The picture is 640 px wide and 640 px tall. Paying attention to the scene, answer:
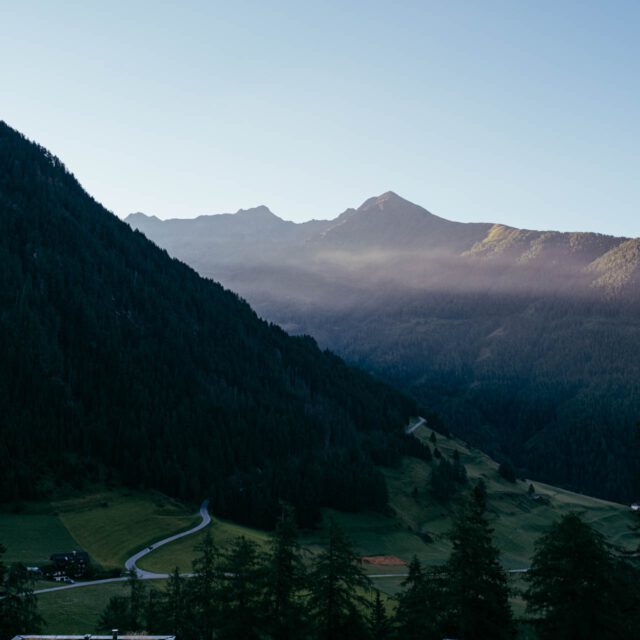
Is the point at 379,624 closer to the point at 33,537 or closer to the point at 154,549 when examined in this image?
the point at 154,549

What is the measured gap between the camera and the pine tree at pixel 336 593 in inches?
2213

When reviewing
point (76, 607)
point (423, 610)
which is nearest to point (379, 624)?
point (423, 610)

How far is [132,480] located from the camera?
173m

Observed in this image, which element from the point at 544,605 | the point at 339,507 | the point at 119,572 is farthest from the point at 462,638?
the point at 339,507

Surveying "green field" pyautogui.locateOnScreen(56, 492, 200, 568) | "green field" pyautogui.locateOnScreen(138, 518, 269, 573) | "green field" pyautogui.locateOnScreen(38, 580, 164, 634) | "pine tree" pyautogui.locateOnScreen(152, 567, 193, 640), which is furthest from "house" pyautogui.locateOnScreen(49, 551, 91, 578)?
"pine tree" pyautogui.locateOnScreen(152, 567, 193, 640)

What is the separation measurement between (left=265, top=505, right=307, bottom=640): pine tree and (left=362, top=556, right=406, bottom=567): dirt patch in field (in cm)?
9829

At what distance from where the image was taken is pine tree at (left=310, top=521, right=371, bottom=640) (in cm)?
5622

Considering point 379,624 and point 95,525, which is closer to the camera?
point 379,624

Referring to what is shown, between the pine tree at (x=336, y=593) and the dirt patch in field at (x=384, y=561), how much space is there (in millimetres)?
97843

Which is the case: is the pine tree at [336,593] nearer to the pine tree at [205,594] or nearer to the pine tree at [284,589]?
the pine tree at [284,589]

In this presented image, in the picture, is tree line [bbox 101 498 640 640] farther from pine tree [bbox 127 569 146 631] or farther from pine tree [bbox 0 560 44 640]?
pine tree [bbox 0 560 44 640]

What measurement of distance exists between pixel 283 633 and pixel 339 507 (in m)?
145

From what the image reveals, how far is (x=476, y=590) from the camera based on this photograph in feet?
172

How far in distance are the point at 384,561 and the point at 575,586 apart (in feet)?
364
